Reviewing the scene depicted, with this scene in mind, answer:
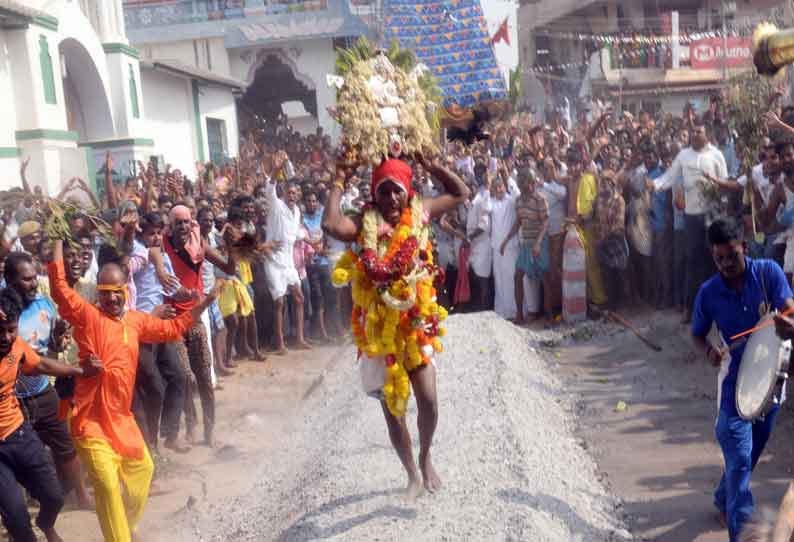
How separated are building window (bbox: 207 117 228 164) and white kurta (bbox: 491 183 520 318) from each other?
42.1 ft

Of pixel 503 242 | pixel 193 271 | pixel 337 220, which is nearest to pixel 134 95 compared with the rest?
pixel 503 242

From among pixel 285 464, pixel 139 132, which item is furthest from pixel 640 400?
pixel 139 132

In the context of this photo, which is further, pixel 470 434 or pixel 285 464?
pixel 285 464

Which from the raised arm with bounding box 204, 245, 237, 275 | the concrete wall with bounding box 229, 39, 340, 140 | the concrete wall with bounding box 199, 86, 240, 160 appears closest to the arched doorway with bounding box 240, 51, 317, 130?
the concrete wall with bounding box 229, 39, 340, 140

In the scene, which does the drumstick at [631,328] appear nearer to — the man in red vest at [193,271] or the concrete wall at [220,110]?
the man in red vest at [193,271]

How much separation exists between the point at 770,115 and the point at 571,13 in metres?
29.8

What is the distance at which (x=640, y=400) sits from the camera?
7629 mm

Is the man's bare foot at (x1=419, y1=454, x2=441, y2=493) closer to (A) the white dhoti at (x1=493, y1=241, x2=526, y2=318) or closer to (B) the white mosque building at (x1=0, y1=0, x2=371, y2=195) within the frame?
(B) the white mosque building at (x1=0, y1=0, x2=371, y2=195)

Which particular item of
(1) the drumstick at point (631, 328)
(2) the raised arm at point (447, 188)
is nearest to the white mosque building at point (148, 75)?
(2) the raised arm at point (447, 188)

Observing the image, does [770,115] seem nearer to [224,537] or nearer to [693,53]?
[224,537]

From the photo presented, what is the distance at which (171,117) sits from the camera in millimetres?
20094

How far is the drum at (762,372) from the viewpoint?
428cm

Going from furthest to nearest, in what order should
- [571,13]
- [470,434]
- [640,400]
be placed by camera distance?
[571,13], [640,400], [470,434]

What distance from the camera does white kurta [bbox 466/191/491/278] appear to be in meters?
11.6
